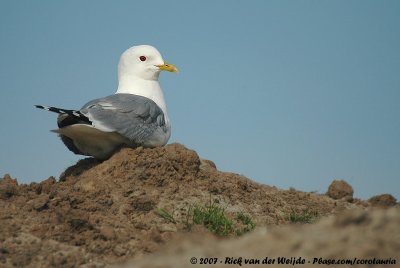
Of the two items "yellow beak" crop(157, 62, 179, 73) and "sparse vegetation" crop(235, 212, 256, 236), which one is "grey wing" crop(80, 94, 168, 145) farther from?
"sparse vegetation" crop(235, 212, 256, 236)

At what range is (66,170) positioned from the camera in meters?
10.9

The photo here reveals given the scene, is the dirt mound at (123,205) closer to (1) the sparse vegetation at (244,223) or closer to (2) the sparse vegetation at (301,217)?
(2) the sparse vegetation at (301,217)

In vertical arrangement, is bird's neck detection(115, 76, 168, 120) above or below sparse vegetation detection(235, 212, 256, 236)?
above

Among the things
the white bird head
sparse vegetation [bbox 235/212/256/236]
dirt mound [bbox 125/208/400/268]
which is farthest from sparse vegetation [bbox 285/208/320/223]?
dirt mound [bbox 125/208/400/268]

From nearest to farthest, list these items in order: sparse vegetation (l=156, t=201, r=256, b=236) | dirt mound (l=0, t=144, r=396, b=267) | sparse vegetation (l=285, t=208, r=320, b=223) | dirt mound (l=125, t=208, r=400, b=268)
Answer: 1. dirt mound (l=125, t=208, r=400, b=268)
2. dirt mound (l=0, t=144, r=396, b=267)
3. sparse vegetation (l=156, t=201, r=256, b=236)
4. sparse vegetation (l=285, t=208, r=320, b=223)

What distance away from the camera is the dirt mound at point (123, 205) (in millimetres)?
7613

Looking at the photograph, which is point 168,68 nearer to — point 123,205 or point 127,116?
point 127,116

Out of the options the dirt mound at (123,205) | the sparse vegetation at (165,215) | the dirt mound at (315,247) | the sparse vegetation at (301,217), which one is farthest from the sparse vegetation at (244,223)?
the dirt mound at (315,247)

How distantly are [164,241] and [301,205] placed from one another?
10.4 feet

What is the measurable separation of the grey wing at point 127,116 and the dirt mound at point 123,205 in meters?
0.35

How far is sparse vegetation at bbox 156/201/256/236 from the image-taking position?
8.50 m

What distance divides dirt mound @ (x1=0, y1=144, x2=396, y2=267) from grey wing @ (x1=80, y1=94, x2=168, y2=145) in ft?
1.15

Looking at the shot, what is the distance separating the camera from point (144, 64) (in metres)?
11.7

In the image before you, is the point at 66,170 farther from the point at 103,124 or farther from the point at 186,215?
the point at 186,215
